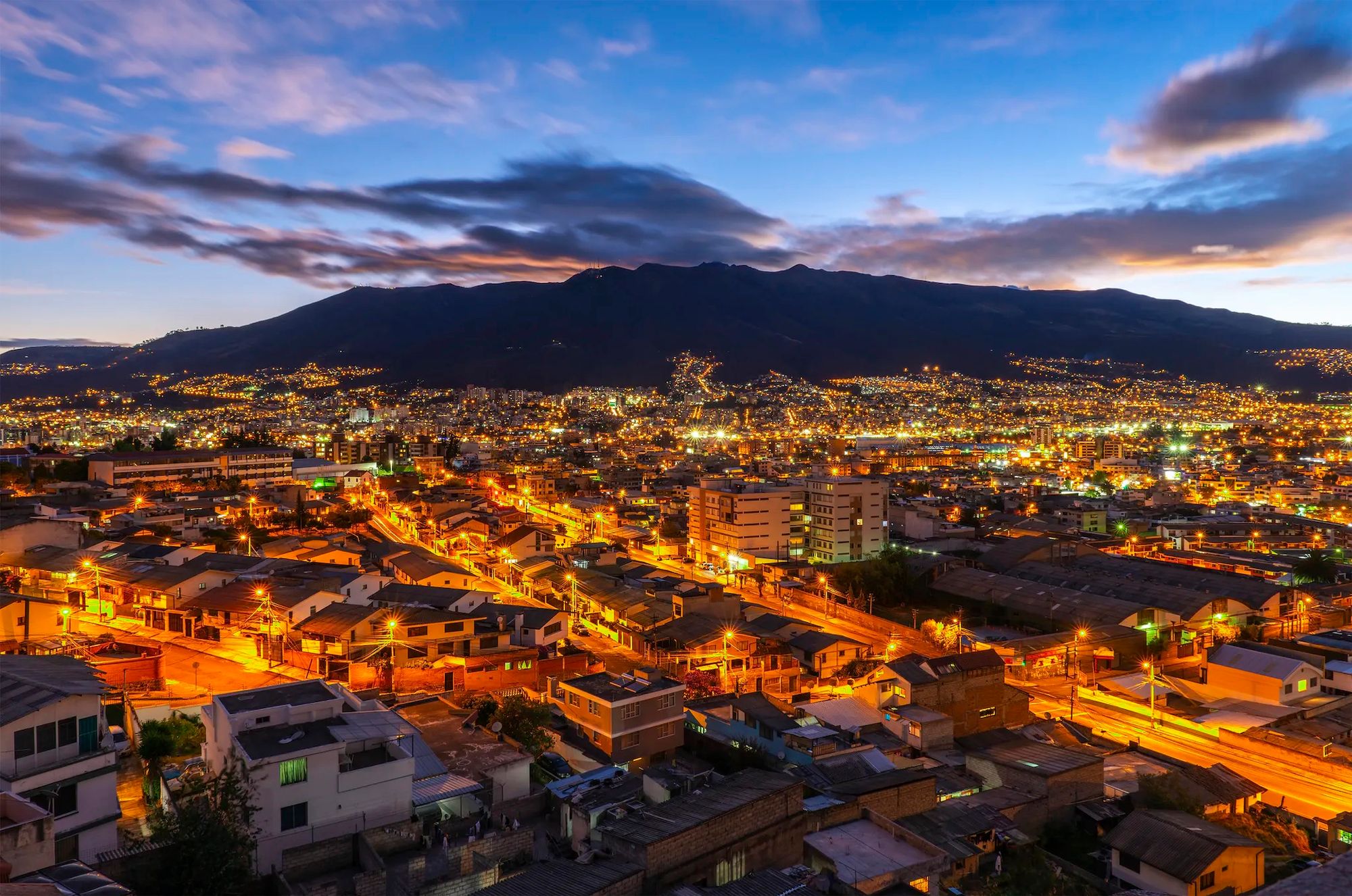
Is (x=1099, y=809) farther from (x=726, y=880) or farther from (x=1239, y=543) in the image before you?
(x=1239, y=543)

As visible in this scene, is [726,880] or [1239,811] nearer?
[726,880]

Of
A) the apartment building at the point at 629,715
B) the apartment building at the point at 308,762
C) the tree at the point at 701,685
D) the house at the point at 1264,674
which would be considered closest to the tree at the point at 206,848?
the apartment building at the point at 308,762

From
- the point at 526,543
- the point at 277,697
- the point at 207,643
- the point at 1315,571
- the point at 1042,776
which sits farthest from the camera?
the point at 526,543

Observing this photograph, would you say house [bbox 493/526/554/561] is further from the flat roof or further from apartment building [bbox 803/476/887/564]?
the flat roof

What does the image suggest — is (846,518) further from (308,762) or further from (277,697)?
(308,762)

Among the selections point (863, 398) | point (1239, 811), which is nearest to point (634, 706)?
point (1239, 811)

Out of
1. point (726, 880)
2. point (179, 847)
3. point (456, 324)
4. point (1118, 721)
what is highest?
point (456, 324)

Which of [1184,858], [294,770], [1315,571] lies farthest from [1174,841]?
[1315,571]
